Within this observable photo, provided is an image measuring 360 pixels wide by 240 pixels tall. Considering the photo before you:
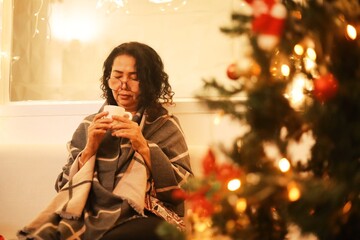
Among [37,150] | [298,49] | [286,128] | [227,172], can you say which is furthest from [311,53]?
[37,150]

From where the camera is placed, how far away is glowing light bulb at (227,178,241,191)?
0.83m

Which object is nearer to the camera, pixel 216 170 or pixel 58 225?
pixel 216 170

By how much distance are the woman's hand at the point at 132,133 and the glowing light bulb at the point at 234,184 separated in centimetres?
79

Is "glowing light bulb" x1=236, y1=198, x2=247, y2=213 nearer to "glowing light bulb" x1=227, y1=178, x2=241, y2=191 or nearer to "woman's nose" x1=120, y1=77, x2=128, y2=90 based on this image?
"glowing light bulb" x1=227, y1=178, x2=241, y2=191

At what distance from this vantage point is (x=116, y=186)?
1597mm

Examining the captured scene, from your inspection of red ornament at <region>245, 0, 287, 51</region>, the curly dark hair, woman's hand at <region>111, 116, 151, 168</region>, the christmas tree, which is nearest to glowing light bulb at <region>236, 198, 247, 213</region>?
the christmas tree

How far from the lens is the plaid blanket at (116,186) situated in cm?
149

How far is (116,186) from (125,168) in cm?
7

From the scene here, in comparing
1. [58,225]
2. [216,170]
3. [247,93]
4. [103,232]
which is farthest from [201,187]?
[58,225]

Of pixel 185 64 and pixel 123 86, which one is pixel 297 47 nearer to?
pixel 123 86

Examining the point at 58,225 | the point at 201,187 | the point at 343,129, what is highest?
the point at 343,129

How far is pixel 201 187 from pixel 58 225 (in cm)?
89

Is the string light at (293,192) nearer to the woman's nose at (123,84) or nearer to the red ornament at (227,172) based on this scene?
the red ornament at (227,172)

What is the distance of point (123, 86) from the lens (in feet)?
5.76
